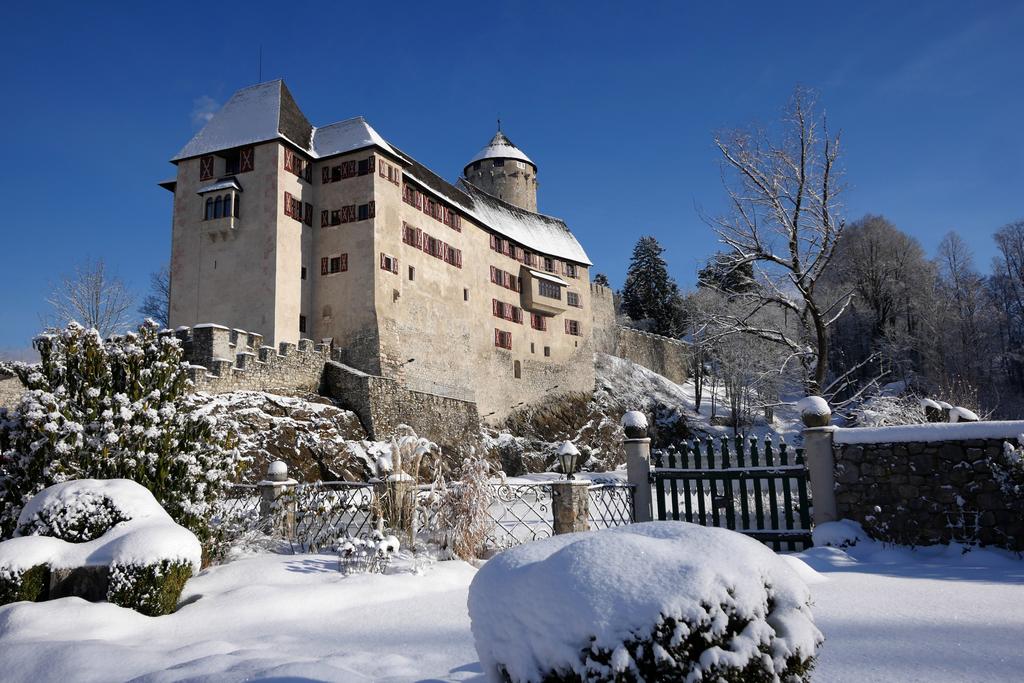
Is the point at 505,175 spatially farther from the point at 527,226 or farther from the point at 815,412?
the point at 815,412

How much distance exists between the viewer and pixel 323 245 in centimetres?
2812

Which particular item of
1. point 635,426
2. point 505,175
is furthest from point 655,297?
point 635,426

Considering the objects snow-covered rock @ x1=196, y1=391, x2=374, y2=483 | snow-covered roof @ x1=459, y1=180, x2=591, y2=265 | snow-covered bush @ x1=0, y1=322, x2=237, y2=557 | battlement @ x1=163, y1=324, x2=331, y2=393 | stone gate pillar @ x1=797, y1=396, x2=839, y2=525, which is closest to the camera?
snow-covered bush @ x1=0, y1=322, x2=237, y2=557

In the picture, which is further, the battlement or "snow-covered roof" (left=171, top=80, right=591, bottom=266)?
"snow-covered roof" (left=171, top=80, right=591, bottom=266)

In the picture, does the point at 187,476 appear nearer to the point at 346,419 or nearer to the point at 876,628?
the point at 876,628

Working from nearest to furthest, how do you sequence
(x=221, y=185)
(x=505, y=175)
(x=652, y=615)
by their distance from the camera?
(x=652, y=615)
(x=221, y=185)
(x=505, y=175)

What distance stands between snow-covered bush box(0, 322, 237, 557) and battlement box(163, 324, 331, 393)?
11.9 meters

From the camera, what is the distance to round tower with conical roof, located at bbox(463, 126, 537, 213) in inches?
1957

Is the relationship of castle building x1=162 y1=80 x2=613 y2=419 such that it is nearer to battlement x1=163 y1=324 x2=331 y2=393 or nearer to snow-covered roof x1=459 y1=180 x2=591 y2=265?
battlement x1=163 y1=324 x2=331 y2=393

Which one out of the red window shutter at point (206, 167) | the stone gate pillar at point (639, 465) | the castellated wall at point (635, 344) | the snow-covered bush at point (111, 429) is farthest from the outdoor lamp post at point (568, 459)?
the castellated wall at point (635, 344)

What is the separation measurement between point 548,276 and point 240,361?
22.2 metres

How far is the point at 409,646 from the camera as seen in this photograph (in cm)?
508

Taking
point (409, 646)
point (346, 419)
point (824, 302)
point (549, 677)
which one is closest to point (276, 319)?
point (346, 419)

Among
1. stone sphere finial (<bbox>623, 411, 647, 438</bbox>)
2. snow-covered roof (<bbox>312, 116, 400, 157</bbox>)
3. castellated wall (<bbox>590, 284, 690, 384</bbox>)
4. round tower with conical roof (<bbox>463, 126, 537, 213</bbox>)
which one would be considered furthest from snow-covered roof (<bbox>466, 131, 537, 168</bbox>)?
stone sphere finial (<bbox>623, 411, 647, 438</bbox>)
